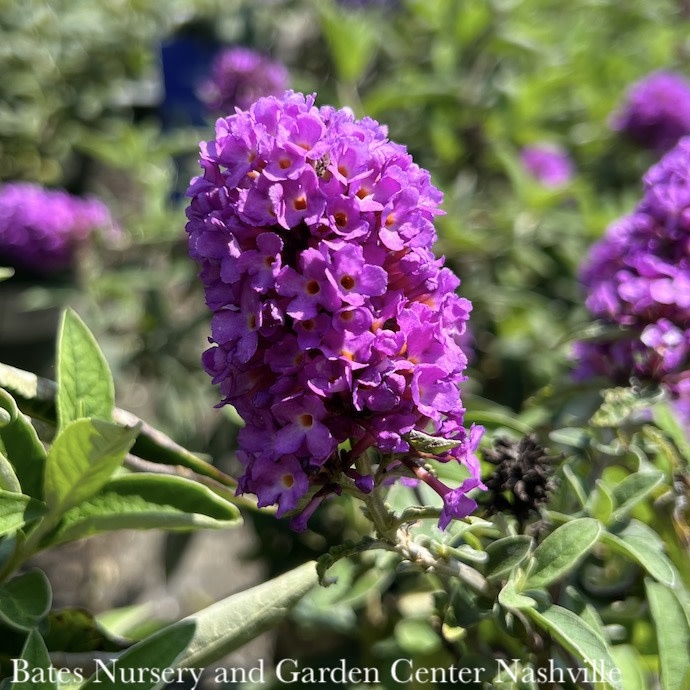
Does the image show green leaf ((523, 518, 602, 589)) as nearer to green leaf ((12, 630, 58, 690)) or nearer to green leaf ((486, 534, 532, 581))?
green leaf ((486, 534, 532, 581))

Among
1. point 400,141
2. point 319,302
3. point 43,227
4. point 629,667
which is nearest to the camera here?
point 319,302

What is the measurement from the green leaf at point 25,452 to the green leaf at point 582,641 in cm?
62

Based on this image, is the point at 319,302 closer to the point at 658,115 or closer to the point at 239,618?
the point at 239,618

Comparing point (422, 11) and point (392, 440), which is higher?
point (422, 11)

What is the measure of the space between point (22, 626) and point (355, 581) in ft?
2.06

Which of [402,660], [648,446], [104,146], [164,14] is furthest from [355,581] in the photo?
[164,14]

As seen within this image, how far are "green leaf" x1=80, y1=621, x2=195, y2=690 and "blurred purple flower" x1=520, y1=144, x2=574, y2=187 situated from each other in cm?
189

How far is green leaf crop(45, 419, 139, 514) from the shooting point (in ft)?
2.76

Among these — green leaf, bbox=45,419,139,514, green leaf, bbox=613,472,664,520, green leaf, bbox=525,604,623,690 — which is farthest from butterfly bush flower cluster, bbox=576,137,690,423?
green leaf, bbox=45,419,139,514

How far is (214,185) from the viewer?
0.87 metres

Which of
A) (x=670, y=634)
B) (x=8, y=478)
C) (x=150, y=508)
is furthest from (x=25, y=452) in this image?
(x=670, y=634)

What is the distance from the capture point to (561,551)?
0.95m

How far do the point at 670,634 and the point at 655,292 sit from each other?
485 millimetres

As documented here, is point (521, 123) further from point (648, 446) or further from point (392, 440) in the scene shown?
point (392, 440)
